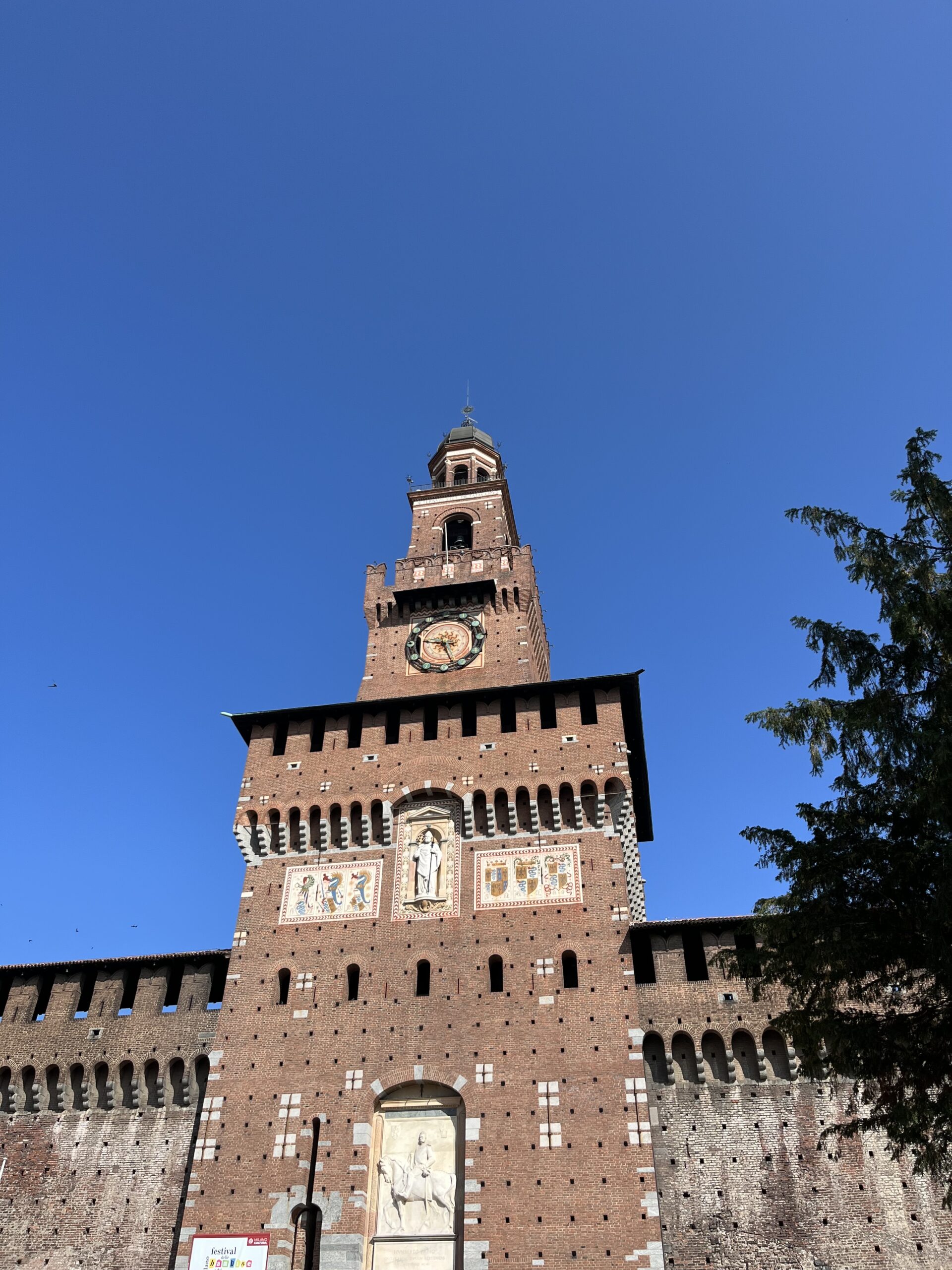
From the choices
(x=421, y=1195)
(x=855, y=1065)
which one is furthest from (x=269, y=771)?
(x=855, y=1065)

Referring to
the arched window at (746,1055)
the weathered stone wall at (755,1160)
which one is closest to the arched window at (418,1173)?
the weathered stone wall at (755,1160)

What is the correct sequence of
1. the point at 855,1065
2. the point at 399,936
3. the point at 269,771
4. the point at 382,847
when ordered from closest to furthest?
the point at 855,1065, the point at 399,936, the point at 382,847, the point at 269,771

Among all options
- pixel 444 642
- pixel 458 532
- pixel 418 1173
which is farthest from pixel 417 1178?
pixel 458 532

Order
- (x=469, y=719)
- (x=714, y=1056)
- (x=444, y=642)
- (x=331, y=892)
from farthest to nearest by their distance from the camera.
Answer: (x=444, y=642)
(x=469, y=719)
(x=331, y=892)
(x=714, y=1056)

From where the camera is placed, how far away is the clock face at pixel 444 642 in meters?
34.0

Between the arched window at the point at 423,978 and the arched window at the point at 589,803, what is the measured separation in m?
5.57

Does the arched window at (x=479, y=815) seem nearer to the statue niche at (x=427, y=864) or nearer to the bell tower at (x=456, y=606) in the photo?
the statue niche at (x=427, y=864)

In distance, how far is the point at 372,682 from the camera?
34062 millimetres

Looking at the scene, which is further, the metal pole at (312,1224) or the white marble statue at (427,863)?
the white marble statue at (427,863)

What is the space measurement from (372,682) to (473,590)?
487 cm

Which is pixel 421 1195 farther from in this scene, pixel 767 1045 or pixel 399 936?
pixel 767 1045

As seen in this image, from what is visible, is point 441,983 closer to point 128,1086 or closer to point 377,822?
point 377,822

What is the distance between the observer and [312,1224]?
2305 cm

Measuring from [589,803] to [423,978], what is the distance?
634 cm
